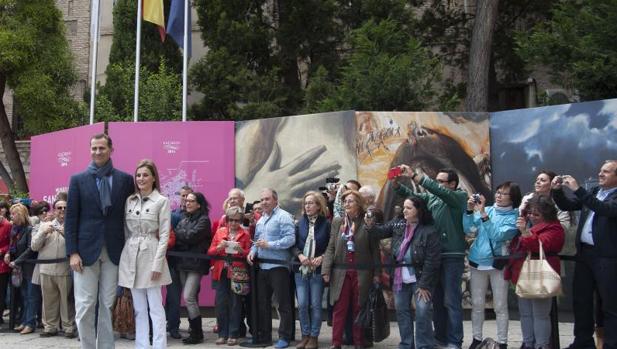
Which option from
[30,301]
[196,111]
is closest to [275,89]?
[196,111]

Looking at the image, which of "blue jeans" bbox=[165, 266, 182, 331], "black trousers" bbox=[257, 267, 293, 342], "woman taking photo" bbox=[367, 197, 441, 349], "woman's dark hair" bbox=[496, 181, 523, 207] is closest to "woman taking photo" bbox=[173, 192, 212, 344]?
"blue jeans" bbox=[165, 266, 182, 331]

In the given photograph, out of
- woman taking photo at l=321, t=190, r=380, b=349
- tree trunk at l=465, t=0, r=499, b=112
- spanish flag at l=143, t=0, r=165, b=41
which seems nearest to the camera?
woman taking photo at l=321, t=190, r=380, b=349

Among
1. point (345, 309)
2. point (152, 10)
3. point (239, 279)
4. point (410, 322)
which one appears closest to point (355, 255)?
point (345, 309)

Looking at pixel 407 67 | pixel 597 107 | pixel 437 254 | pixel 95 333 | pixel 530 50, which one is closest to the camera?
pixel 95 333

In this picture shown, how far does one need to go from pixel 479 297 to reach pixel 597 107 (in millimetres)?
3740

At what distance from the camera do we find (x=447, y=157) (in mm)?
11016

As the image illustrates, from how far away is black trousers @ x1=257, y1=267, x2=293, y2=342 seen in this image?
29.6 ft

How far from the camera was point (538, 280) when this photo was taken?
23.8 feet

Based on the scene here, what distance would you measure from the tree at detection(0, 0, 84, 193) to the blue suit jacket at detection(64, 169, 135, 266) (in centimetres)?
1597

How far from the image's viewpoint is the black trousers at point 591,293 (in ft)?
23.9

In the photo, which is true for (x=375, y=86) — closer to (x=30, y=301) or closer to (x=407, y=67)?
(x=407, y=67)

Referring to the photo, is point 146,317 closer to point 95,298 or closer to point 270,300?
point 95,298

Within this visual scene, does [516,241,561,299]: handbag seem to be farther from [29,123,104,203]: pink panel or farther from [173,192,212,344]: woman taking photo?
[29,123,104,203]: pink panel

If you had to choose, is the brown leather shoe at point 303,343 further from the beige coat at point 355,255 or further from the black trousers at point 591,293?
the black trousers at point 591,293
